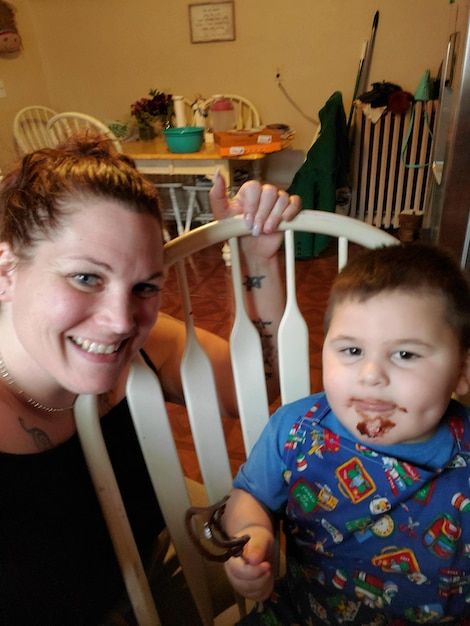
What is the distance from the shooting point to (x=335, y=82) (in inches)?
136

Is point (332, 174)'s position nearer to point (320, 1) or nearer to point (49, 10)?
point (320, 1)

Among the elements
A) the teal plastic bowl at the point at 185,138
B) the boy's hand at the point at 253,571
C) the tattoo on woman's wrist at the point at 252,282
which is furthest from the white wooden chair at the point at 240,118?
the boy's hand at the point at 253,571

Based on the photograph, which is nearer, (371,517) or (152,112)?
(371,517)

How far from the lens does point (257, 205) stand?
761 mm

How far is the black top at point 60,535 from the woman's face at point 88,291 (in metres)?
0.15

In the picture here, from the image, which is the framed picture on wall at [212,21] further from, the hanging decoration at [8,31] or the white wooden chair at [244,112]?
the hanging decoration at [8,31]

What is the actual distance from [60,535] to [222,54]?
3.70 metres

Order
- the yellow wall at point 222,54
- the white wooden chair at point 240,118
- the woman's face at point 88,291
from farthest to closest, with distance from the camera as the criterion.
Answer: the white wooden chair at point 240,118
the yellow wall at point 222,54
the woman's face at point 88,291

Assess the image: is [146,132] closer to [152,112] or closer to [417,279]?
[152,112]

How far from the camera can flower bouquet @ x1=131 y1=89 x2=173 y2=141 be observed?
334cm

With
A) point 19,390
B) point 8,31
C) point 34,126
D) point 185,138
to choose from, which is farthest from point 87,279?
point 8,31

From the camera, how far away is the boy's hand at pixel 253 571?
641mm

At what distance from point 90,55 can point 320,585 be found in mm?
4321

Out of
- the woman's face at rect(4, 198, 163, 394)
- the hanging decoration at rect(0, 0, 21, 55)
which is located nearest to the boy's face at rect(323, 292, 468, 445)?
the woman's face at rect(4, 198, 163, 394)
